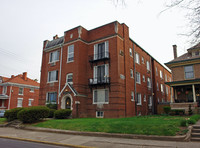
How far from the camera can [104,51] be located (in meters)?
22.4

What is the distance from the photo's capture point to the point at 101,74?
72.3 ft

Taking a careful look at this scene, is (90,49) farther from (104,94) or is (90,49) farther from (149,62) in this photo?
(149,62)

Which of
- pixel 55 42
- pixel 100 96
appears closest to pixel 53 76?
pixel 55 42

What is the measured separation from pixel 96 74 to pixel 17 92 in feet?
80.8

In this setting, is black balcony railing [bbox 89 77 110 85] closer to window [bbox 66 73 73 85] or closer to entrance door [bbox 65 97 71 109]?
window [bbox 66 73 73 85]

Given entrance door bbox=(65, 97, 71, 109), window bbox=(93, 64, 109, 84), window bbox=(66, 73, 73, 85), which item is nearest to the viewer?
window bbox=(93, 64, 109, 84)

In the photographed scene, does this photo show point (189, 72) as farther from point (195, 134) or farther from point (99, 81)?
point (195, 134)

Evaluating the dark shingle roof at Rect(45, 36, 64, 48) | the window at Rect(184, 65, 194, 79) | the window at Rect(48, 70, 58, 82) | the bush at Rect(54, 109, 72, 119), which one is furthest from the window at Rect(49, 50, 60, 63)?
the window at Rect(184, 65, 194, 79)

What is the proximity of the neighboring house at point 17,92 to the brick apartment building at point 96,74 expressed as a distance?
14313mm

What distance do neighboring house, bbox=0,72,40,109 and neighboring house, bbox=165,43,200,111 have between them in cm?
3205

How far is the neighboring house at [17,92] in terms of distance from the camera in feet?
119

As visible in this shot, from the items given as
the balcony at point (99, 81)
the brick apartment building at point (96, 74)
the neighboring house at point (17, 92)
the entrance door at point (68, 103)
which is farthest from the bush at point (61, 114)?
the neighboring house at point (17, 92)

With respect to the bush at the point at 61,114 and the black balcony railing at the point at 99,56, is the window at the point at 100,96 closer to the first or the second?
the bush at the point at 61,114

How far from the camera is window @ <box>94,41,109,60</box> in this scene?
2207cm
